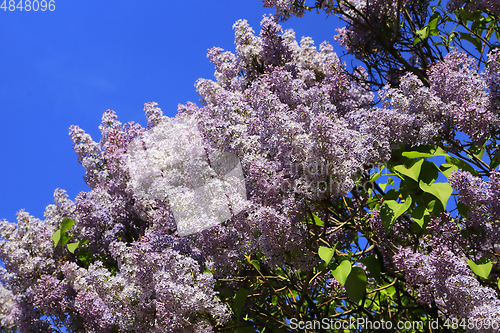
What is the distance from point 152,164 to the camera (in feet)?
9.93

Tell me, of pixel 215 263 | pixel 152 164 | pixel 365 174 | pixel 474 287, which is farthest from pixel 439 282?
pixel 152 164

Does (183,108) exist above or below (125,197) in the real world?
above

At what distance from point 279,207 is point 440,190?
89cm

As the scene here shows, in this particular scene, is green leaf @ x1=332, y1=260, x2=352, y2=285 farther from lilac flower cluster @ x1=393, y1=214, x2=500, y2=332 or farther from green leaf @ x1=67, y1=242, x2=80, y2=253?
green leaf @ x1=67, y1=242, x2=80, y2=253

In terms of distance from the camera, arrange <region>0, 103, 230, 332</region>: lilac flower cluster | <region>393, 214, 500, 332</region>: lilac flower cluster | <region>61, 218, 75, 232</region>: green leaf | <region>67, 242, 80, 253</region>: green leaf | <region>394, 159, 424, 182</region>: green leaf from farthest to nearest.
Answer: <region>61, 218, 75, 232</region>: green leaf, <region>67, 242, 80, 253</region>: green leaf, <region>0, 103, 230, 332</region>: lilac flower cluster, <region>394, 159, 424, 182</region>: green leaf, <region>393, 214, 500, 332</region>: lilac flower cluster

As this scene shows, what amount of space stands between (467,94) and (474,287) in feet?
4.52

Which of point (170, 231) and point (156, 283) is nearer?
point (156, 283)

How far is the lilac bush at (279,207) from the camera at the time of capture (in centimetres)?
220

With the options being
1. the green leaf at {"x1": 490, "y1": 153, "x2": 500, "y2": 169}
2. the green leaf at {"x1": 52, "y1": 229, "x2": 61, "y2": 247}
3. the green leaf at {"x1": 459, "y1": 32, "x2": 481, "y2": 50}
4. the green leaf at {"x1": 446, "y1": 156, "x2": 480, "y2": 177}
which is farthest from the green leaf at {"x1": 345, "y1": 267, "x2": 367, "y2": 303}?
the green leaf at {"x1": 52, "y1": 229, "x2": 61, "y2": 247}

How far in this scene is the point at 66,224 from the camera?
3.60 meters

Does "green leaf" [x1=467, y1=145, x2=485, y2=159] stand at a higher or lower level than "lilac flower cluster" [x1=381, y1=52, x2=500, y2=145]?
lower

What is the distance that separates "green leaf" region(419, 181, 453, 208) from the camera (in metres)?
2.22

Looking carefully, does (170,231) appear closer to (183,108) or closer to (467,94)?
(183,108)

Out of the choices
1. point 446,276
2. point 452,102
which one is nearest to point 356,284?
point 446,276
